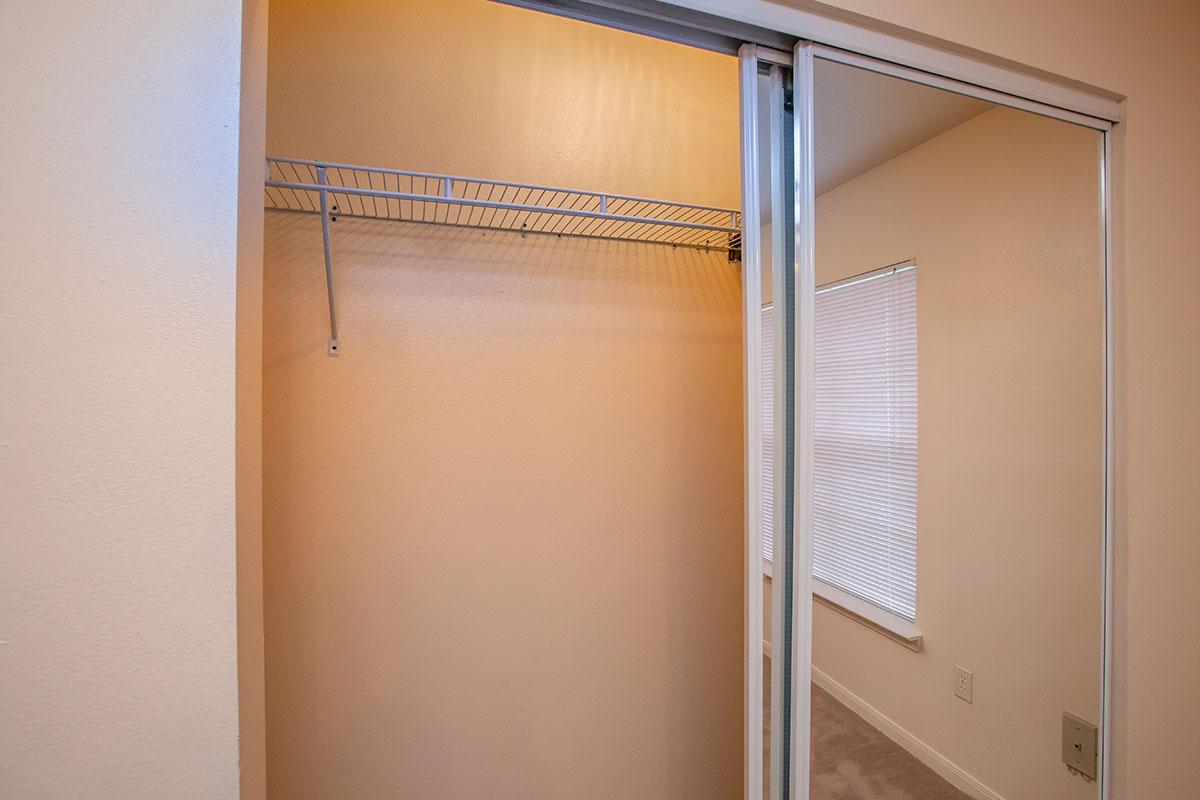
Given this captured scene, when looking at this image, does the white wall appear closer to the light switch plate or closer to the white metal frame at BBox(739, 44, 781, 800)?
the white metal frame at BBox(739, 44, 781, 800)

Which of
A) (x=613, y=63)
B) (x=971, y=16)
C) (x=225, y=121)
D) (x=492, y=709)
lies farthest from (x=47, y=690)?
(x=971, y=16)

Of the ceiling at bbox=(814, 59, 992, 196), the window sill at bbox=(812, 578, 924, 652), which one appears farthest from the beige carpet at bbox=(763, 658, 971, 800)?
the ceiling at bbox=(814, 59, 992, 196)

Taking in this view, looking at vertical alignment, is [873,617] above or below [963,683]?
above

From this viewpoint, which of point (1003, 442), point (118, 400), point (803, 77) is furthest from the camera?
point (1003, 442)

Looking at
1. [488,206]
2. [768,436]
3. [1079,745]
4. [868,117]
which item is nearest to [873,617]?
[768,436]

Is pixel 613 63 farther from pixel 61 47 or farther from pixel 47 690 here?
pixel 47 690

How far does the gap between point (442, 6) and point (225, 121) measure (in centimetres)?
84

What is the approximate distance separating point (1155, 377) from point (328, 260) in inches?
71.7

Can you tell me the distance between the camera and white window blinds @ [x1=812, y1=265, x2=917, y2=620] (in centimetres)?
83

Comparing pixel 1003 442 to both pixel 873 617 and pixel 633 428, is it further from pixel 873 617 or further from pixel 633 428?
pixel 633 428

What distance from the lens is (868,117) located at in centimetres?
83

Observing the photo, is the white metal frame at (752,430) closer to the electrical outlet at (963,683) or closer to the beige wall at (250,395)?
the electrical outlet at (963,683)

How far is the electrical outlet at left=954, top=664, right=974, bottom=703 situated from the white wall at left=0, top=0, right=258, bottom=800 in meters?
1.26

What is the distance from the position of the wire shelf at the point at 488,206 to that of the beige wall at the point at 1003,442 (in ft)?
1.52
